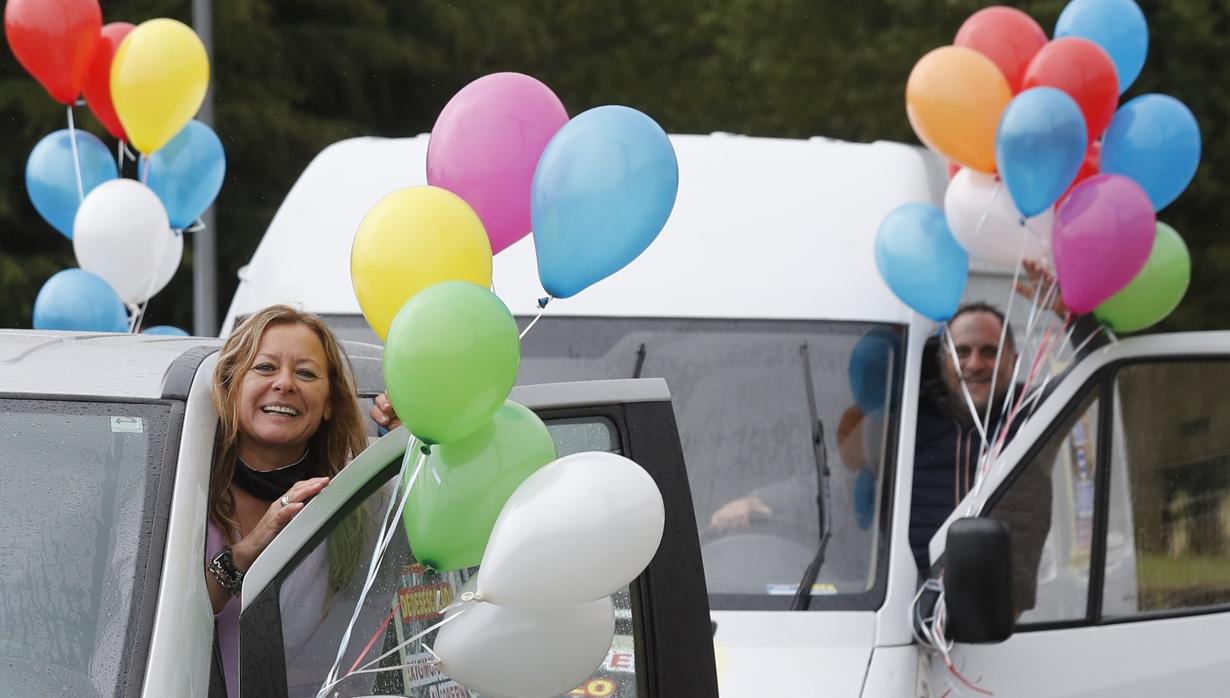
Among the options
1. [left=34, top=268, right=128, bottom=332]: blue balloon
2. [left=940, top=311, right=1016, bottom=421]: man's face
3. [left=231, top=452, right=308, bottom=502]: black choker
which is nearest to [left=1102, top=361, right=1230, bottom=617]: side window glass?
[left=940, top=311, right=1016, bottom=421]: man's face

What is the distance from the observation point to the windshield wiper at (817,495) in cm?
475

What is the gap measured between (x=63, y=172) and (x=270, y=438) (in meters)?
3.85

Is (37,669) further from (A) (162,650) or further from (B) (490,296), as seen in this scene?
(B) (490,296)

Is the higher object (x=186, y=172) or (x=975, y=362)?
(x=186, y=172)

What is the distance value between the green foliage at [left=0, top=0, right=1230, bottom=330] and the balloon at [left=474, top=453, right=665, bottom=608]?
1096cm

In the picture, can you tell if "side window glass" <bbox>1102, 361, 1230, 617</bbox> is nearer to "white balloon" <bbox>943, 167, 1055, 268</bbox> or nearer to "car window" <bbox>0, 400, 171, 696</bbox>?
"white balloon" <bbox>943, 167, 1055, 268</bbox>

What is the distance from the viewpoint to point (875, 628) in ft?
15.2

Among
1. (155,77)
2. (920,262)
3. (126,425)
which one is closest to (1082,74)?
(920,262)

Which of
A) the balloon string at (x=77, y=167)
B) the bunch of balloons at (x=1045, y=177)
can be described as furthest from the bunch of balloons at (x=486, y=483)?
the balloon string at (x=77, y=167)

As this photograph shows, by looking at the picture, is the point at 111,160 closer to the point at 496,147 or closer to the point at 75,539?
the point at 496,147

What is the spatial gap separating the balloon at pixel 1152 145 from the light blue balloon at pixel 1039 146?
1.21 ft

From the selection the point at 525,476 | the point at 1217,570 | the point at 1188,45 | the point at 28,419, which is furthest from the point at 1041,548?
the point at 1188,45

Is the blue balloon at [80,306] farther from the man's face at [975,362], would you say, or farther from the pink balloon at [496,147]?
the pink balloon at [496,147]

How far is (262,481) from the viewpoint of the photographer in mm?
3107
